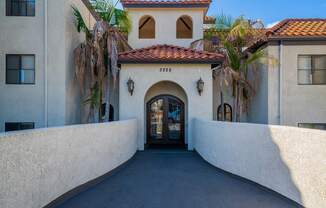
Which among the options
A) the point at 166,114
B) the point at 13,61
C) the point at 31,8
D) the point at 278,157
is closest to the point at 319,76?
the point at 166,114

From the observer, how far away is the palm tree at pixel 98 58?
13922 mm

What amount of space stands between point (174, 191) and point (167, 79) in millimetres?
8114

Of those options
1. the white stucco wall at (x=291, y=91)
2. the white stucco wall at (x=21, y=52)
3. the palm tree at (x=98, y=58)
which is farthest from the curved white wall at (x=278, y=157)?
the white stucco wall at (x=21, y=52)

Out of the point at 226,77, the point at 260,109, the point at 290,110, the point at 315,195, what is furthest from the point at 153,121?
the point at 315,195

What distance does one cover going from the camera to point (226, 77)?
15.0 m

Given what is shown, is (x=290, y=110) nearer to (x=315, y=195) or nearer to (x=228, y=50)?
(x=228, y=50)

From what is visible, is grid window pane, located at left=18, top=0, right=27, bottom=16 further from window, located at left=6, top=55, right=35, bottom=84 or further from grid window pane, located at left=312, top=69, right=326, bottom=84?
grid window pane, located at left=312, top=69, right=326, bottom=84

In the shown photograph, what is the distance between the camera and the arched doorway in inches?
665

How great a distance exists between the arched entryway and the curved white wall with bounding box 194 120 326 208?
580cm

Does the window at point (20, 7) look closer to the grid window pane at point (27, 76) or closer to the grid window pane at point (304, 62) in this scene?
the grid window pane at point (27, 76)

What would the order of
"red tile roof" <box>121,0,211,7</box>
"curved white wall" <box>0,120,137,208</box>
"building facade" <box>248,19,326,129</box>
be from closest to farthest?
"curved white wall" <box>0,120,137,208</box>
"building facade" <box>248,19,326,129</box>
"red tile roof" <box>121,0,211,7</box>

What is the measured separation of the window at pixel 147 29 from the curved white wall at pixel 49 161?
43.6 feet

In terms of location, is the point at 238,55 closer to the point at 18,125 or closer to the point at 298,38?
the point at 298,38

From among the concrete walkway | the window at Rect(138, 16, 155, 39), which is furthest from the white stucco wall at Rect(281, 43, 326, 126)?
the window at Rect(138, 16, 155, 39)
